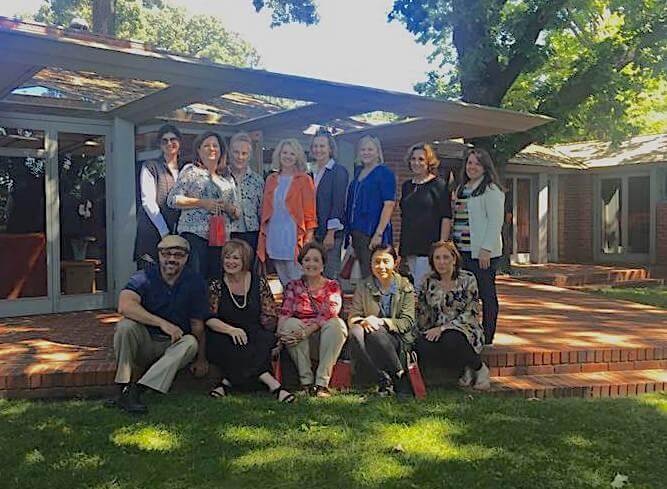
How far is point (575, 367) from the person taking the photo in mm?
5109

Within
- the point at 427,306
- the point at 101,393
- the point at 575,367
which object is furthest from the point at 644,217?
the point at 101,393

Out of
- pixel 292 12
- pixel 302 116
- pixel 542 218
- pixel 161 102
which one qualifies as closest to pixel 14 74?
pixel 161 102

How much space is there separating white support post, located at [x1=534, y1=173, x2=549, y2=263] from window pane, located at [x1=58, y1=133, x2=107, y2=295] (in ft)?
33.6

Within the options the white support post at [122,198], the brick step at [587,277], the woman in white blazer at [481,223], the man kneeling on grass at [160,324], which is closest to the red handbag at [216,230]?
the man kneeling on grass at [160,324]

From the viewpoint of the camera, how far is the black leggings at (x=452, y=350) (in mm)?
4406

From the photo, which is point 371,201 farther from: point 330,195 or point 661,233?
point 661,233

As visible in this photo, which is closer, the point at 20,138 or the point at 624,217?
the point at 20,138

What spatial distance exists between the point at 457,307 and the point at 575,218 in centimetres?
1187

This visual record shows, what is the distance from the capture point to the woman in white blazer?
15.8 ft

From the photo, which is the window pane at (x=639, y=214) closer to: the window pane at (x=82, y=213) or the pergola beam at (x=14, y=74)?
the window pane at (x=82, y=213)

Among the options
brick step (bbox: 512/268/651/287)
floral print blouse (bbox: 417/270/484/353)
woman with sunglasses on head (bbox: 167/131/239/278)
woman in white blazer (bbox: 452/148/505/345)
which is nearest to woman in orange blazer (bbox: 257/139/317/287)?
woman with sunglasses on head (bbox: 167/131/239/278)

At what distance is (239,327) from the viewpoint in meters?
4.30

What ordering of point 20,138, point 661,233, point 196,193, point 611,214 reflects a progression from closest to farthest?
point 196,193
point 20,138
point 661,233
point 611,214

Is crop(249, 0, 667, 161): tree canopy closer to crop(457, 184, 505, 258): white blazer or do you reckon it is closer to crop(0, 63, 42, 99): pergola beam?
crop(457, 184, 505, 258): white blazer
